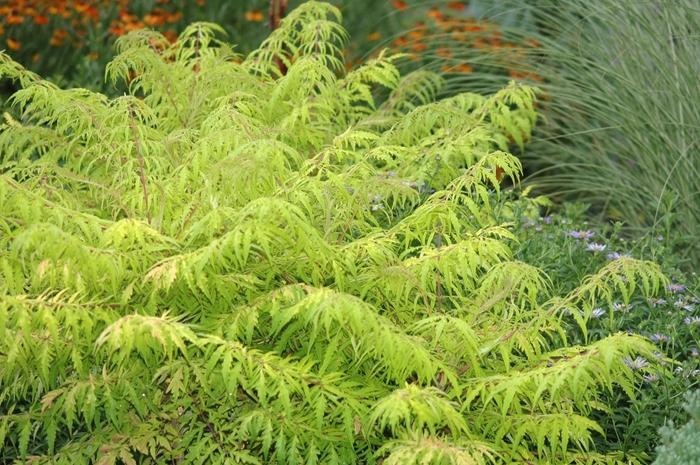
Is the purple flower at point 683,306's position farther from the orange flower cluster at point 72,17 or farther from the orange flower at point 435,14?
the orange flower cluster at point 72,17

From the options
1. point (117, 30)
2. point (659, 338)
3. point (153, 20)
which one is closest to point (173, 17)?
point (153, 20)

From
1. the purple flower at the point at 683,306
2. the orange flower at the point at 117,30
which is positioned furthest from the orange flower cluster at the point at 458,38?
the purple flower at the point at 683,306

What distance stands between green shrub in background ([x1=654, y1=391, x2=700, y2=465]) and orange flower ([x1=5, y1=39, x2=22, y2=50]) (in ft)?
17.2

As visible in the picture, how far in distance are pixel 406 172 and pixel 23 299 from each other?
1.97 metres

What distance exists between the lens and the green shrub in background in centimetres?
319

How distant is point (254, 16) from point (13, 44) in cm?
162

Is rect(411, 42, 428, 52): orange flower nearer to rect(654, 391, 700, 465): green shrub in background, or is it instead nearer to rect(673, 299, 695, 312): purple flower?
rect(673, 299, 695, 312): purple flower

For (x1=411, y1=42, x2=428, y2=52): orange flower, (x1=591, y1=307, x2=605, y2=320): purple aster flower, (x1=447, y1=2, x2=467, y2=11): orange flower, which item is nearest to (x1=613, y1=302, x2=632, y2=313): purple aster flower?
(x1=591, y1=307, x2=605, y2=320): purple aster flower

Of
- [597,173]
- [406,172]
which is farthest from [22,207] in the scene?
[597,173]

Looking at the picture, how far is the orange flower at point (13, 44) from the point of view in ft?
24.2

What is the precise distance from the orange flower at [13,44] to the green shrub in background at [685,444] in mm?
5250

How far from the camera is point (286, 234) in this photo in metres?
3.31

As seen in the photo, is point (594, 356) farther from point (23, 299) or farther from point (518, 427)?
point (23, 299)

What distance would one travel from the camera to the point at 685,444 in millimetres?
3227
